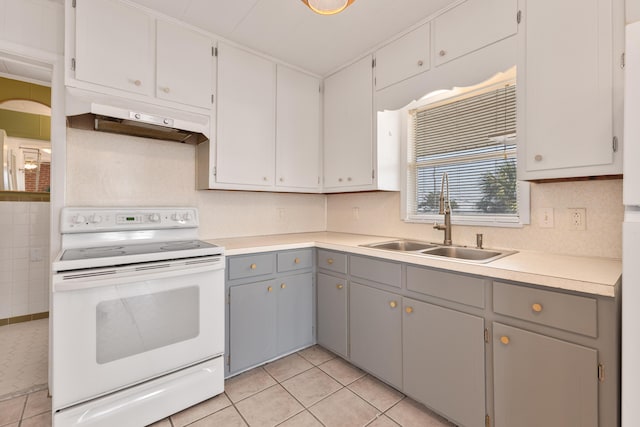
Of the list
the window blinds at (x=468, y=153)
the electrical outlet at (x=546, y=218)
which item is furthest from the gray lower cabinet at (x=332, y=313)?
the electrical outlet at (x=546, y=218)

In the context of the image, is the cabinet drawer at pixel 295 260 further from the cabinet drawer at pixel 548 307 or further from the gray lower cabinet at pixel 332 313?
the cabinet drawer at pixel 548 307

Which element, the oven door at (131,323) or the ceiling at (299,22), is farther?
the ceiling at (299,22)

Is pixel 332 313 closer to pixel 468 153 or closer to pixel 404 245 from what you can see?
pixel 404 245

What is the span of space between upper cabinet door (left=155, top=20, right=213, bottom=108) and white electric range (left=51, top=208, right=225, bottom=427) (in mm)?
895

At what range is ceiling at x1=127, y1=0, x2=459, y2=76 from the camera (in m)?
1.87

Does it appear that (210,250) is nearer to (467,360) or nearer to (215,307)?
(215,307)

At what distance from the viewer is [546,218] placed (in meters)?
1.72

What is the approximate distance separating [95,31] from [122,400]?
2101mm

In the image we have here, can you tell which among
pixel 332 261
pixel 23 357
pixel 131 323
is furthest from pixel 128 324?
pixel 23 357

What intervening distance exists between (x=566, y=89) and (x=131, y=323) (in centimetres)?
247

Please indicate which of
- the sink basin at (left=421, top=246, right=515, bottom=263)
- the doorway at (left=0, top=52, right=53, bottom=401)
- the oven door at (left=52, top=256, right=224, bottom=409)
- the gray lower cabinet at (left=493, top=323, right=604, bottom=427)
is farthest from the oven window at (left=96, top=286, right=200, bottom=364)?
the doorway at (left=0, top=52, right=53, bottom=401)

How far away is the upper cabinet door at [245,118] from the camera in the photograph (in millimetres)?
2252

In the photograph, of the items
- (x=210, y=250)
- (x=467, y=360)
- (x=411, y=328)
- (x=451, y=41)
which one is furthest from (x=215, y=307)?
(x=451, y=41)

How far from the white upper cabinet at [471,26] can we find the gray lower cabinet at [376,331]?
158 centimetres
